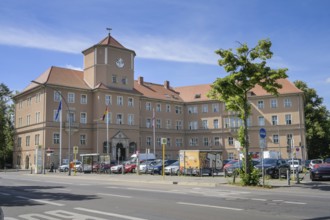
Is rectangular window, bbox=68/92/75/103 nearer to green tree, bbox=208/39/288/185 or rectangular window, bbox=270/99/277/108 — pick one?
rectangular window, bbox=270/99/277/108

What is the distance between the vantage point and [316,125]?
75062mm

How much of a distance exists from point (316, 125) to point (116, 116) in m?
38.3

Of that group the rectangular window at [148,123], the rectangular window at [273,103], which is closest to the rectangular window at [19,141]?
the rectangular window at [148,123]

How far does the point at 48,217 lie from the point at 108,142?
2212 inches

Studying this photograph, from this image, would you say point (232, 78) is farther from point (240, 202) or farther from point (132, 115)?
point (132, 115)

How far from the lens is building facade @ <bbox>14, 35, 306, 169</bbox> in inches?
2559

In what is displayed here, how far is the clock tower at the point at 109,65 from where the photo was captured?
69.4 m

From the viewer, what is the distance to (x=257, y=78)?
24.1m

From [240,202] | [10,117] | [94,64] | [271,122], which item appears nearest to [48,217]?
[240,202]

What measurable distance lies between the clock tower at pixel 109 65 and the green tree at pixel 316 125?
1388 inches

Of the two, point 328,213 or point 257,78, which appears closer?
point 328,213

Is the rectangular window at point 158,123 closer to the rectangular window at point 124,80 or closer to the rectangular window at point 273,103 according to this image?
Answer: the rectangular window at point 124,80

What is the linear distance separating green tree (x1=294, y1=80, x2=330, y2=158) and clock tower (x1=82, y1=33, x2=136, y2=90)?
1388 inches

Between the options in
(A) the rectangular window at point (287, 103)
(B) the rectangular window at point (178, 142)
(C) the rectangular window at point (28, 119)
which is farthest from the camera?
(B) the rectangular window at point (178, 142)
